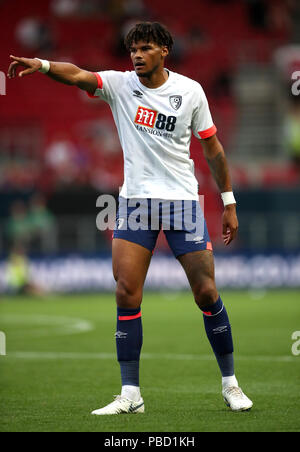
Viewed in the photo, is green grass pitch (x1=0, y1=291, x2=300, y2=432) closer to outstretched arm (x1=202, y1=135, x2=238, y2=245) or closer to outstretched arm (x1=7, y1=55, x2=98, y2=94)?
outstretched arm (x1=202, y1=135, x2=238, y2=245)

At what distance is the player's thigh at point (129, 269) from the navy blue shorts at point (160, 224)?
54mm

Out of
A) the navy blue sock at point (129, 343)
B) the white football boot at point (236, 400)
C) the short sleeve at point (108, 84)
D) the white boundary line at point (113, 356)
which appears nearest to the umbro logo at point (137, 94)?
the short sleeve at point (108, 84)

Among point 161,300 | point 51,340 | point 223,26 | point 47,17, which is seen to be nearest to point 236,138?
point 223,26

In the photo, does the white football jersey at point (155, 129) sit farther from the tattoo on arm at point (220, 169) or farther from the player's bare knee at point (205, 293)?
the player's bare knee at point (205, 293)

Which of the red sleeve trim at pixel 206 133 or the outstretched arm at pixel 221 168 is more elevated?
the red sleeve trim at pixel 206 133

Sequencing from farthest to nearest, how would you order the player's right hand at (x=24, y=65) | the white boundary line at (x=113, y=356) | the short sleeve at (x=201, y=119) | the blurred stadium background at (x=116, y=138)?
the blurred stadium background at (x=116, y=138) → the white boundary line at (x=113, y=356) → the short sleeve at (x=201, y=119) → the player's right hand at (x=24, y=65)

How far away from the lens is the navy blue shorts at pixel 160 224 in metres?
5.98

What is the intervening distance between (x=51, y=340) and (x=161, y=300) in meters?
8.44

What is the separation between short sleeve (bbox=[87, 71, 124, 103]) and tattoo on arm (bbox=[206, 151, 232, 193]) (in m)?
0.79

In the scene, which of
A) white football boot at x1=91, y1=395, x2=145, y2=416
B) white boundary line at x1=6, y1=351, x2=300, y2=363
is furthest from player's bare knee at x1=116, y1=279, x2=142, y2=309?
white boundary line at x1=6, y1=351, x2=300, y2=363

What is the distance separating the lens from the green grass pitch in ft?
18.0

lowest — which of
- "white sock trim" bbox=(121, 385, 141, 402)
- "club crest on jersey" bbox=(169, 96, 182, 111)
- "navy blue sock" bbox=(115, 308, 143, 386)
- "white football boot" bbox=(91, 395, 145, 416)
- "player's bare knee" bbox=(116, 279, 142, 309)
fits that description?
"white football boot" bbox=(91, 395, 145, 416)

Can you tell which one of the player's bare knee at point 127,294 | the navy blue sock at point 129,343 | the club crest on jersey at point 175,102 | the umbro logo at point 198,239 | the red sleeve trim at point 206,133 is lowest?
the navy blue sock at point 129,343

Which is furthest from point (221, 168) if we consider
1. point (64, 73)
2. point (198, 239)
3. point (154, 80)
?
point (64, 73)
